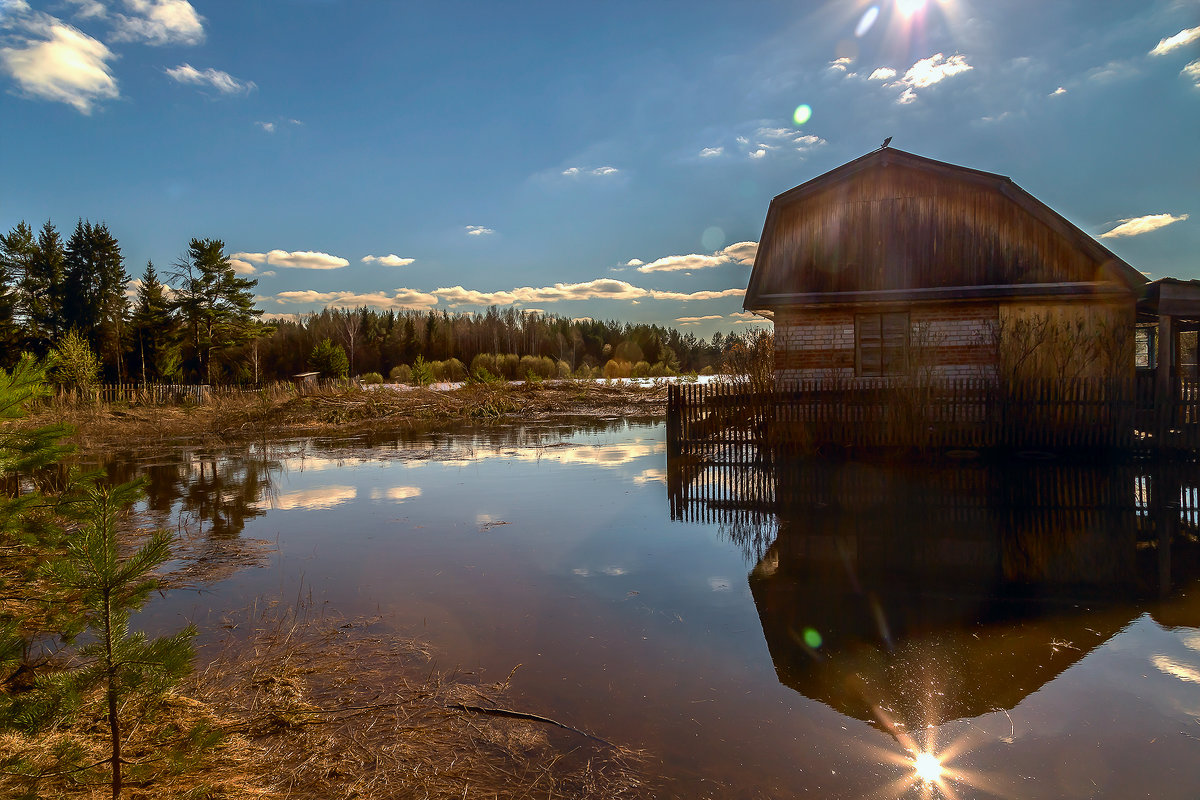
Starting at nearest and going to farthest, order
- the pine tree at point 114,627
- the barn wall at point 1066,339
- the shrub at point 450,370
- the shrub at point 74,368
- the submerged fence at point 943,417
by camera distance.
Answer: the pine tree at point 114,627, the submerged fence at point 943,417, the barn wall at point 1066,339, the shrub at point 74,368, the shrub at point 450,370

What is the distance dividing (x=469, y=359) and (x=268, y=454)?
6173 centimetres

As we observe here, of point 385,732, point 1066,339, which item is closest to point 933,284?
point 1066,339

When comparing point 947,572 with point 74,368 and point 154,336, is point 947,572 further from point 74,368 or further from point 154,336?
point 154,336

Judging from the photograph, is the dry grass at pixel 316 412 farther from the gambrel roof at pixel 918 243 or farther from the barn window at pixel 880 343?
the barn window at pixel 880 343

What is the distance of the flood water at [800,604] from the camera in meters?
3.29

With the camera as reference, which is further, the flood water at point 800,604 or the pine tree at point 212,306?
the pine tree at point 212,306

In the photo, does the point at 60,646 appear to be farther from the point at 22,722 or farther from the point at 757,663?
the point at 757,663

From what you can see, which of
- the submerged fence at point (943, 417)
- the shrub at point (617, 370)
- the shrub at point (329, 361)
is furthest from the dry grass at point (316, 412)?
the shrub at point (617, 370)

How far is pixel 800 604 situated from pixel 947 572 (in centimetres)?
182

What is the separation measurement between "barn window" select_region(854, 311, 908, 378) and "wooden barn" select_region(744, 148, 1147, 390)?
3cm

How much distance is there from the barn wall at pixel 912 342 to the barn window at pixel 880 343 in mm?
176

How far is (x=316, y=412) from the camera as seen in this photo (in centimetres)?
→ 2566

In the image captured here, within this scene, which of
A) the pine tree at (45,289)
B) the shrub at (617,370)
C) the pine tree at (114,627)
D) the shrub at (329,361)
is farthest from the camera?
the shrub at (617,370)

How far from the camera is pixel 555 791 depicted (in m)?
2.97
